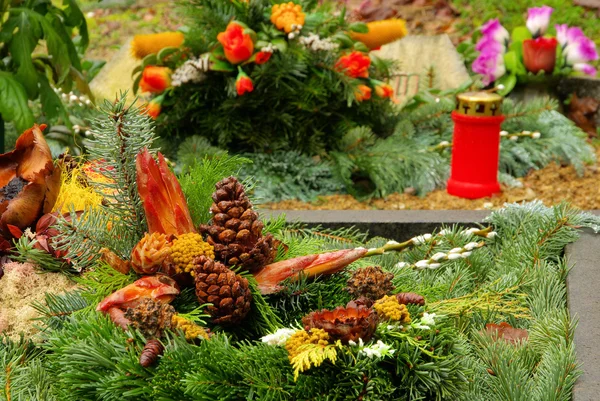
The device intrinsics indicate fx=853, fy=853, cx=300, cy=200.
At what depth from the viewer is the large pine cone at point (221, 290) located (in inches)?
49.4

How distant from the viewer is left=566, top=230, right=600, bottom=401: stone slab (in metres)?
1.31

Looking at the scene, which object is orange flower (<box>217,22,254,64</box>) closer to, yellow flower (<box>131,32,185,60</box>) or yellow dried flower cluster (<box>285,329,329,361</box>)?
yellow flower (<box>131,32,185,60</box>)

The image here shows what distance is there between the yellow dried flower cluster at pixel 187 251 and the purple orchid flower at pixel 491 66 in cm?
363

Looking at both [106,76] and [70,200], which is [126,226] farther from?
[106,76]

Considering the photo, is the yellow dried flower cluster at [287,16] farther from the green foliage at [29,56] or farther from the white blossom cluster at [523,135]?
the white blossom cluster at [523,135]

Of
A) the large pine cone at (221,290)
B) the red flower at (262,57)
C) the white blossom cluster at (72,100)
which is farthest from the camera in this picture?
the white blossom cluster at (72,100)

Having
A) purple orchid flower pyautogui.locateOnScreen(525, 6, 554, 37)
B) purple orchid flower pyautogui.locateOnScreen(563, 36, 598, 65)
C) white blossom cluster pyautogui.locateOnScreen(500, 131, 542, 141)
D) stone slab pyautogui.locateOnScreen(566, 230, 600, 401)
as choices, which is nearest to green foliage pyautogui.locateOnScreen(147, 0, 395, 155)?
white blossom cluster pyautogui.locateOnScreen(500, 131, 542, 141)

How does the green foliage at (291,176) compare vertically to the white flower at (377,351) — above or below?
below

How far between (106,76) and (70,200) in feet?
10.8

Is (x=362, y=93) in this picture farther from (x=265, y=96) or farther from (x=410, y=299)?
(x=410, y=299)

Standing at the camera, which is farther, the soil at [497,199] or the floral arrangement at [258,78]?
the floral arrangement at [258,78]

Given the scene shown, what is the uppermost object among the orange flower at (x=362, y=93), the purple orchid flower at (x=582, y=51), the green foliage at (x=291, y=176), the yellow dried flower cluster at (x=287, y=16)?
the yellow dried flower cluster at (x=287, y=16)

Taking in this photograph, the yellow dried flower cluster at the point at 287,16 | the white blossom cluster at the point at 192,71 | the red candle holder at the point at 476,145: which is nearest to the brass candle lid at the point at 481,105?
the red candle holder at the point at 476,145

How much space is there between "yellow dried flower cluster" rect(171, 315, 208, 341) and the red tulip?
149 mm
